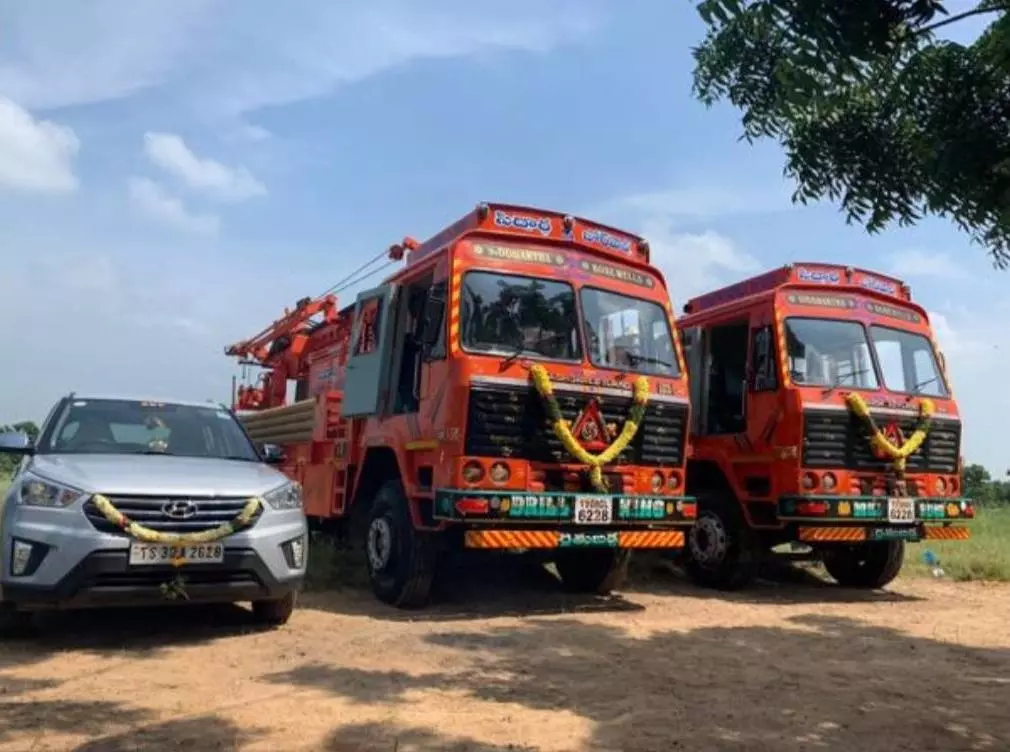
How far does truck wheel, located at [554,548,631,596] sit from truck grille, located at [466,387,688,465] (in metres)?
1.26

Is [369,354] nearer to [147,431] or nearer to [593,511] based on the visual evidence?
[147,431]

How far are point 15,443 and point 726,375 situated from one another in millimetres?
7295

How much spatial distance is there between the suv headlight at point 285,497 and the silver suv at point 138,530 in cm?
1

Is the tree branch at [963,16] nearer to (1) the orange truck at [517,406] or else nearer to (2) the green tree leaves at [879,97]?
(2) the green tree leaves at [879,97]

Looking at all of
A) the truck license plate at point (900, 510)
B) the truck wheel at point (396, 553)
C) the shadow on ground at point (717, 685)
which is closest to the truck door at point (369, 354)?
the truck wheel at point (396, 553)

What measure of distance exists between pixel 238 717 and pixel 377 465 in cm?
456

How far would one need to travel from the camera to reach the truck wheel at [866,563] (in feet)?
34.5

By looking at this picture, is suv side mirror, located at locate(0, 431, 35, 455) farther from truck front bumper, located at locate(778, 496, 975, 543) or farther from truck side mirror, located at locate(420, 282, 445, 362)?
truck front bumper, located at locate(778, 496, 975, 543)

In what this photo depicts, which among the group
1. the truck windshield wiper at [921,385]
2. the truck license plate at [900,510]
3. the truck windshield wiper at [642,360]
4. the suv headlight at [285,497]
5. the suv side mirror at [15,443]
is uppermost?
the truck windshield wiper at [921,385]

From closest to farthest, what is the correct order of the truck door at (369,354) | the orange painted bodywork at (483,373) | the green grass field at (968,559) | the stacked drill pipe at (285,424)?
the orange painted bodywork at (483,373) → the truck door at (369,354) → the stacked drill pipe at (285,424) → the green grass field at (968,559)

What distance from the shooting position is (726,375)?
35.2ft

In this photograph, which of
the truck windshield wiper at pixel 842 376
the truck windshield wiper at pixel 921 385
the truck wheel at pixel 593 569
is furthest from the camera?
the truck windshield wiper at pixel 921 385

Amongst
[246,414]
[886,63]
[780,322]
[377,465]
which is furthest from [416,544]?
[246,414]

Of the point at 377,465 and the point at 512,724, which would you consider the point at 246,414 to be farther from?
the point at 512,724
